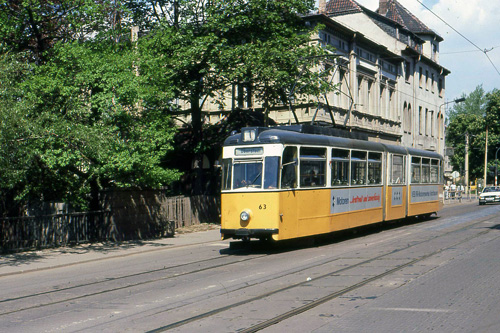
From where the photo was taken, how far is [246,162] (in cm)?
1677

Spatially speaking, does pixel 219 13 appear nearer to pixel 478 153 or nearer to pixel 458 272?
pixel 458 272

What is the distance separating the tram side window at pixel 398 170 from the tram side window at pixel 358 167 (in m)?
3.27

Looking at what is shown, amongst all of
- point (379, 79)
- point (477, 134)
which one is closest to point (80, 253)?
point (379, 79)

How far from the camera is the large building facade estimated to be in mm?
36906

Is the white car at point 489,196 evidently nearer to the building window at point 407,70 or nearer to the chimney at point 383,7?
the building window at point 407,70

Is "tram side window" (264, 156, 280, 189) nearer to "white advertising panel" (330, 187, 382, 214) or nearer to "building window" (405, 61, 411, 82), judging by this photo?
"white advertising panel" (330, 187, 382, 214)

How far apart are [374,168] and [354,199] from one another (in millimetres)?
2236

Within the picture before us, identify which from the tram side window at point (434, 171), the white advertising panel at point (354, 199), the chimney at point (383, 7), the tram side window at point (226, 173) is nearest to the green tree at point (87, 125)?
the tram side window at point (226, 173)

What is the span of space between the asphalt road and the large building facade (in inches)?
570

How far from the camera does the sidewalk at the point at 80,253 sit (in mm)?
15703

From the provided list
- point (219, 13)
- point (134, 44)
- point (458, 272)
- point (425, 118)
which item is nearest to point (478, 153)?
point (425, 118)

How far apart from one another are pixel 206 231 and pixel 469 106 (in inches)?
3733

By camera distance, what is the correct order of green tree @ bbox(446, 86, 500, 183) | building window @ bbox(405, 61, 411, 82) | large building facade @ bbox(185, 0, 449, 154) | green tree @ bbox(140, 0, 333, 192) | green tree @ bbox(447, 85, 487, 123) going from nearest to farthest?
green tree @ bbox(140, 0, 333, 192) < large building facade @ bbox(185, 0, 449, 154) < building window @ bbox(405, 61, 411, 82) < green tree @ bbox(446, 86, 500, 183) < green tree @ bbox(447, 85, 487, 123)

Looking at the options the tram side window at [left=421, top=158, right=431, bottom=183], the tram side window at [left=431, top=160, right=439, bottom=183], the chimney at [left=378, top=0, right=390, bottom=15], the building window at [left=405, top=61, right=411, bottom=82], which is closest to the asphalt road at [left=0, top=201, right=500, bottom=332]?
the tram side window at [left=421, top=158, right=431, bottom=183]
